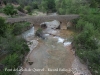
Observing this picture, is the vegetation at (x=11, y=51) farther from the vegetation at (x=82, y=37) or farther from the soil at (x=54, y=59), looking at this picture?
the soil at (x=54, y=59)

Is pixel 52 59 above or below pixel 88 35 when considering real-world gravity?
below

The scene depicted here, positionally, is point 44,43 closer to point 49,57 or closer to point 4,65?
point 49,57

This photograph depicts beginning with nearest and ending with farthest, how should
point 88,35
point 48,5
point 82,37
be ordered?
point 82,37 < point 88,35 < point 48,5

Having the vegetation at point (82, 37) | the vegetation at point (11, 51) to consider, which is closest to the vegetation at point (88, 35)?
the vegetation at point (82, 37)

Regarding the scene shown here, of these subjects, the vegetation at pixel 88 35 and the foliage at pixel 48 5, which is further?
the foliage at pixel 48 5

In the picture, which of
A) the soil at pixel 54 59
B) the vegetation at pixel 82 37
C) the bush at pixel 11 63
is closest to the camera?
the bush at pixel 11 63

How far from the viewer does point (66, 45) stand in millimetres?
22906

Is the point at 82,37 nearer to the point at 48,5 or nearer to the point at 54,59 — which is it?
the point at 54,59

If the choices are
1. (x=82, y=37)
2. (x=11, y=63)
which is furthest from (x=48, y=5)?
(x=11, y=63)

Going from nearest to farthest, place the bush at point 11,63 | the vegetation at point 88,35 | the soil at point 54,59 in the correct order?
the bush at point 11,63 < the vegetation at point 88,35 < the soil at point 54,59

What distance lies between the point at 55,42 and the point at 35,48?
155 inches

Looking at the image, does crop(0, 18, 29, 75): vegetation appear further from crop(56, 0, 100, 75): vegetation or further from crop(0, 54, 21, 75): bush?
crop(56, 0, 100, 75): vegetation

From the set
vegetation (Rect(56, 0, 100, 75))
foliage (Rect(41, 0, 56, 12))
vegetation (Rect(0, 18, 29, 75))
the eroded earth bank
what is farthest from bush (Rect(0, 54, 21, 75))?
foliage (Rect(41, 0, 56, 12))

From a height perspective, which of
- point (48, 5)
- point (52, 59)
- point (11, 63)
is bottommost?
point (48, 5)
